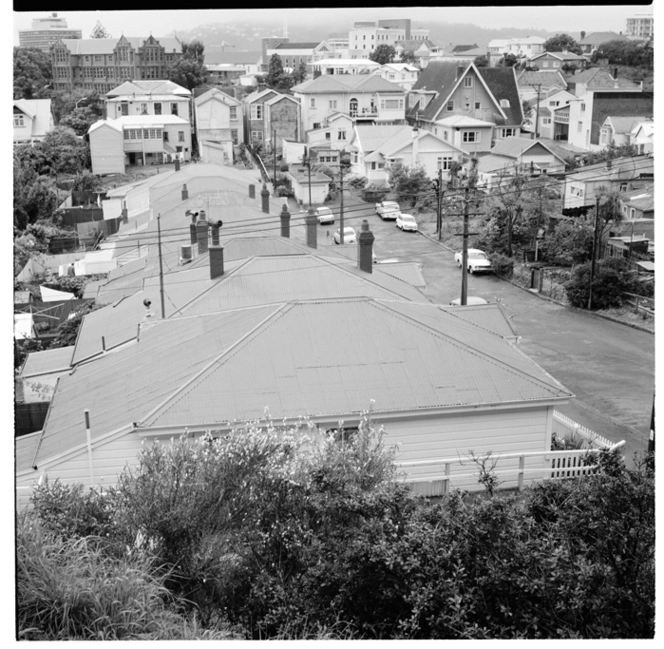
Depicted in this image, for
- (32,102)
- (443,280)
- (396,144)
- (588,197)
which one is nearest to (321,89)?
(396,144)

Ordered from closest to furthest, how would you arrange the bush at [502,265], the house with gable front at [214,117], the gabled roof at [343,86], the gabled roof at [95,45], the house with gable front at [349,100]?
the bush at [502,265] < the house with gable front at [214,117] < the gabled roof at [343,86] < the house with gable front at [349,100] < the gabled roof at [95,45]

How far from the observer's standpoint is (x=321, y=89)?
60.2m

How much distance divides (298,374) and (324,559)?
6.73 meters

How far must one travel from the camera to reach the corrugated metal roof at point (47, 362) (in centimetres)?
1805

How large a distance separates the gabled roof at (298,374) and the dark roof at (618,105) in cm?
4048

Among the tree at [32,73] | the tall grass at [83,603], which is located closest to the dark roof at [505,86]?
the tree at [32,73]

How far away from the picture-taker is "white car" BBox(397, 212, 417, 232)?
128ft

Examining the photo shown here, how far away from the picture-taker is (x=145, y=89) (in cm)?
6431

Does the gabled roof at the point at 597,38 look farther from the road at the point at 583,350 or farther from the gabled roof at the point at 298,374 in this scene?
the gabled roof at the point at 298,374

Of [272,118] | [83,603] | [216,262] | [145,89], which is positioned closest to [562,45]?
[272,118]

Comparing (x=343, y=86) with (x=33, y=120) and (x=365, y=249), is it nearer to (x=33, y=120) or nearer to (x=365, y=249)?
(x=33, y=120)

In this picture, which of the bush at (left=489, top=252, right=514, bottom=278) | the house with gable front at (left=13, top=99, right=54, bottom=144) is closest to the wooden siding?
the house with gable front at (left=13, top=99, right=54, bottom=144)

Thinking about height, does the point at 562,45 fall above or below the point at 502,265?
above
